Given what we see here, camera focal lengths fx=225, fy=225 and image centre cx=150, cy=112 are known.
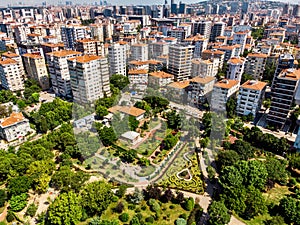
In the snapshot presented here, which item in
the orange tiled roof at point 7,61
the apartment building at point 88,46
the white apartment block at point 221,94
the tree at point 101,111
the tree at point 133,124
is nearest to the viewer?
the tree at point 133,124

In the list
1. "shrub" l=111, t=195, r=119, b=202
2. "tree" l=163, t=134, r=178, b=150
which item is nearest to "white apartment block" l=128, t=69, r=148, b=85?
"tree" l=163, t=134, r=178, b=150

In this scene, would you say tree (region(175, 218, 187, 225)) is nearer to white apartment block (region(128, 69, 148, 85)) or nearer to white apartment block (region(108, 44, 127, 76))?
white apartment block (region(128, 69, 148, 85))

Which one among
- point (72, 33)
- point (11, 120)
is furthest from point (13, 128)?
point (72, 33)

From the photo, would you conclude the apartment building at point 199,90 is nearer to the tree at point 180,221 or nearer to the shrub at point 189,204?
the shrub at point 189,204

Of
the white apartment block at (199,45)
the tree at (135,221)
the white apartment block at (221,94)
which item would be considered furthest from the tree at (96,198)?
the white apartment block at (199,45)

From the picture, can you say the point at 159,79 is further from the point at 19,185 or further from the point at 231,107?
the point at 19,185
